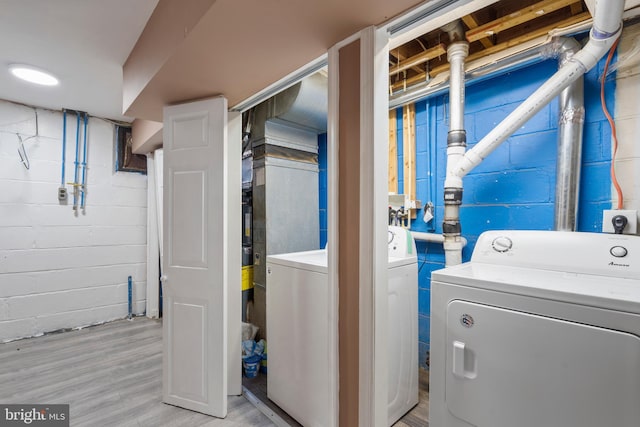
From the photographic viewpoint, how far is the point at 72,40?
180cm

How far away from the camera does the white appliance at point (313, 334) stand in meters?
1.61

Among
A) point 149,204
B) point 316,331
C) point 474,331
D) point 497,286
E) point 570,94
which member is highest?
point 570,94

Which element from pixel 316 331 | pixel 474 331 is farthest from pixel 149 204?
pixel 474 331

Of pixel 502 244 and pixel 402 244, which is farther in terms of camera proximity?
pixel 402 244

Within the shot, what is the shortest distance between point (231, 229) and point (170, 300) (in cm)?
62

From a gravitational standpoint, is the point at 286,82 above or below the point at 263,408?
above

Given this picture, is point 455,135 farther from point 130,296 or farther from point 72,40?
point 130,296

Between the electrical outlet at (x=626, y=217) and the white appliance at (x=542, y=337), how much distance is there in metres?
0.28

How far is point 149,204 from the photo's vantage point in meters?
3.63

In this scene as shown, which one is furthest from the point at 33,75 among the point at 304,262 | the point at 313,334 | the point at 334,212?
the point at 313,334

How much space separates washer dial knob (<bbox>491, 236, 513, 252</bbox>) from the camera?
143cm

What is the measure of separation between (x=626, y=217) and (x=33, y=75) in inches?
156

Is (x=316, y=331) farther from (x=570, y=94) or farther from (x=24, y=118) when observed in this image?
(x=24, y=118)

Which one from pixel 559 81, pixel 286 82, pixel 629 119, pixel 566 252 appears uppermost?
pixel 286 82
